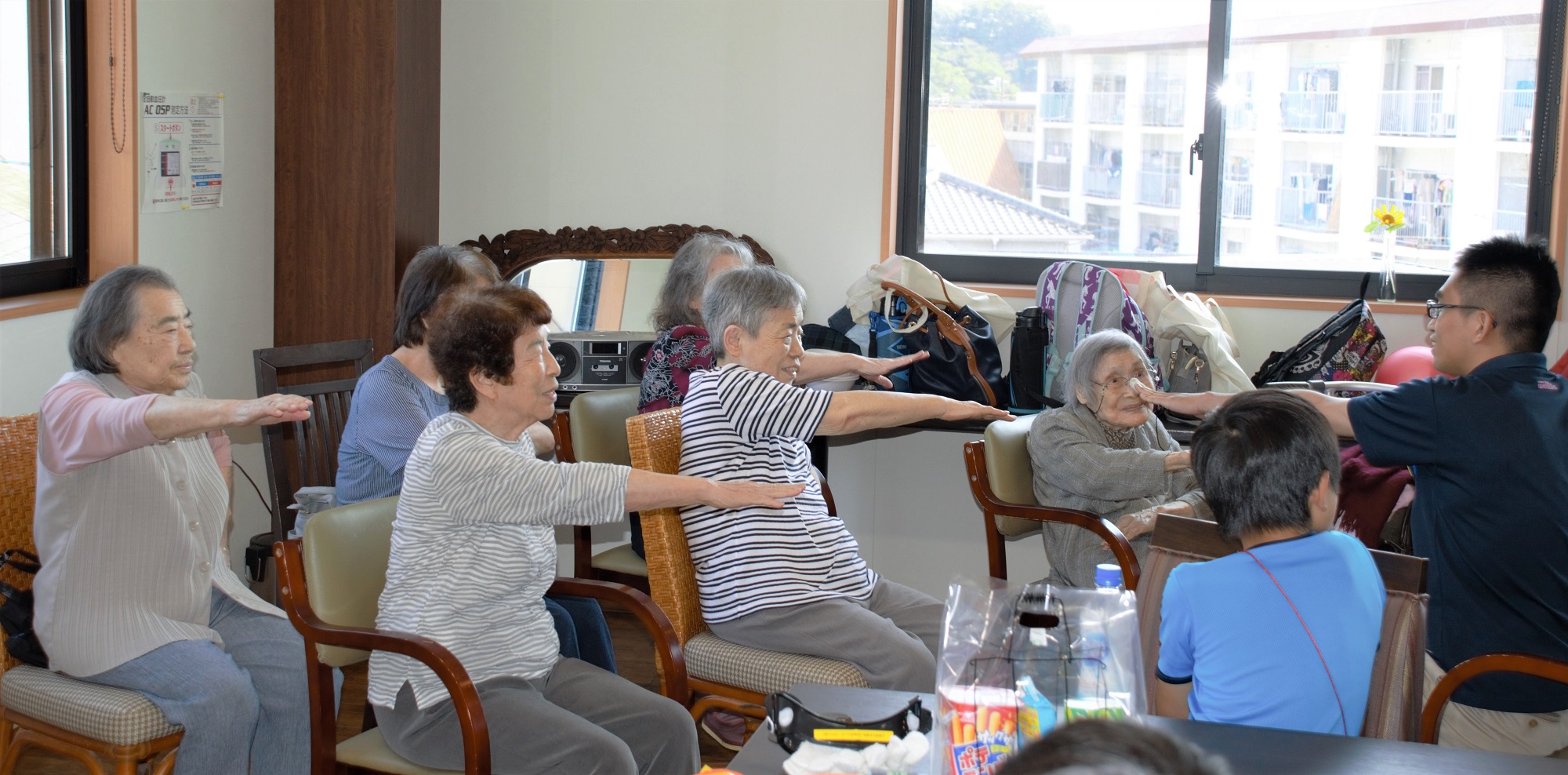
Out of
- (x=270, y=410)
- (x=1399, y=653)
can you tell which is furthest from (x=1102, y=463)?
(x=270, y=410)

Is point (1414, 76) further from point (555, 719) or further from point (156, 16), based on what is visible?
point (156, 16)

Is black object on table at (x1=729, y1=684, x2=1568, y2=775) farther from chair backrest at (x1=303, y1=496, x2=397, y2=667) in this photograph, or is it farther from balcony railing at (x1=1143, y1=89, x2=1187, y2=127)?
balcony railing at (x1=1143, y1=89, x2=1187, y2=127)

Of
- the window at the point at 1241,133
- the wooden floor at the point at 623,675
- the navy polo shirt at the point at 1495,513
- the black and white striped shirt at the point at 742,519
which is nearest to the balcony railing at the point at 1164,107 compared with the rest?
the window at the point at 1241,133

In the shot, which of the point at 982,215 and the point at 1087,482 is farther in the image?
the point at 982,215

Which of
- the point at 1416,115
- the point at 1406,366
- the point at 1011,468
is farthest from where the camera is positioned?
the point at 1416,115

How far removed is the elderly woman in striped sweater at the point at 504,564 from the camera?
6.60 ft

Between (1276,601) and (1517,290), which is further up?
(1517,290)

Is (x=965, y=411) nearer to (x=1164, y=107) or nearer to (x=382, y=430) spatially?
(x=382, y=430)

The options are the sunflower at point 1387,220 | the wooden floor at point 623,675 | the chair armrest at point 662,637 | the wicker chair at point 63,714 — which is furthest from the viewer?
the sunflower at point 1387,220

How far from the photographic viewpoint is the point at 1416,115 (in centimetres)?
398

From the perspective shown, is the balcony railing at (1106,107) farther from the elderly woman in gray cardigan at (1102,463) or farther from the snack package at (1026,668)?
the snack package at (1026,668)

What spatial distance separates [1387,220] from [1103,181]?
0.88m

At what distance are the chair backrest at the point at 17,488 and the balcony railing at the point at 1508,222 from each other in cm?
402

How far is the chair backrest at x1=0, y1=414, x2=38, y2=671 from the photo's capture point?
238cm
